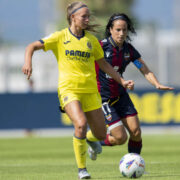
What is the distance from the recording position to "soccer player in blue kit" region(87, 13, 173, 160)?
940 cm

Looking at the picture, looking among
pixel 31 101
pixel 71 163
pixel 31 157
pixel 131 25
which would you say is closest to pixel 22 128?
pixel 31 101

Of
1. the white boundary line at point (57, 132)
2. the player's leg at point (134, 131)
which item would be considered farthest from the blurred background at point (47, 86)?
the player's leg at point (134, 131)

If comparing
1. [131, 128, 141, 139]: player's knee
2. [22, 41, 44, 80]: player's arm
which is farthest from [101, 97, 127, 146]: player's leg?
[22, 41, 44, 80]: player's arm

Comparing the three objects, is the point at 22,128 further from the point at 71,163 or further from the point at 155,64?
the point at 71,163

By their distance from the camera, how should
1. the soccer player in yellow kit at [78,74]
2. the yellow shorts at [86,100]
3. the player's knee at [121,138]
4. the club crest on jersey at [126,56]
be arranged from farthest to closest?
the player's knee at [121,138], the club crest on jersey at [126,56], the yellow shorts at [86,100], the soccer player in yellow kit at [78,74]

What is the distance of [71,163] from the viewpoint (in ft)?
37.0

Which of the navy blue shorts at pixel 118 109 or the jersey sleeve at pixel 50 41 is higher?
the jersey sleeve at pixel 50 41

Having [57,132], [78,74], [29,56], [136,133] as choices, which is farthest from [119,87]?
[57,132]

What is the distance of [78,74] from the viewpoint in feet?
27.2

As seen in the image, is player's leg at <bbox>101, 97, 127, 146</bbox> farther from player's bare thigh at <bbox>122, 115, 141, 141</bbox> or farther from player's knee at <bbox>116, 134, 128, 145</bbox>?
player's bare thigh at <bbox>122, 115, 141, 141</bbox>

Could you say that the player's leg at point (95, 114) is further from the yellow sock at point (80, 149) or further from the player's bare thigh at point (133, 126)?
the player's bare thigh at point (133, 126)

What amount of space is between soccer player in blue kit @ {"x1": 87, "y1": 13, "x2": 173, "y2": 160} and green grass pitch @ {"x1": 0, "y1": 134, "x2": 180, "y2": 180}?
0.64 m

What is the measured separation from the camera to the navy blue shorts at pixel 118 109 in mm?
9523

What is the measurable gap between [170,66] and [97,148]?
50.7 feet
